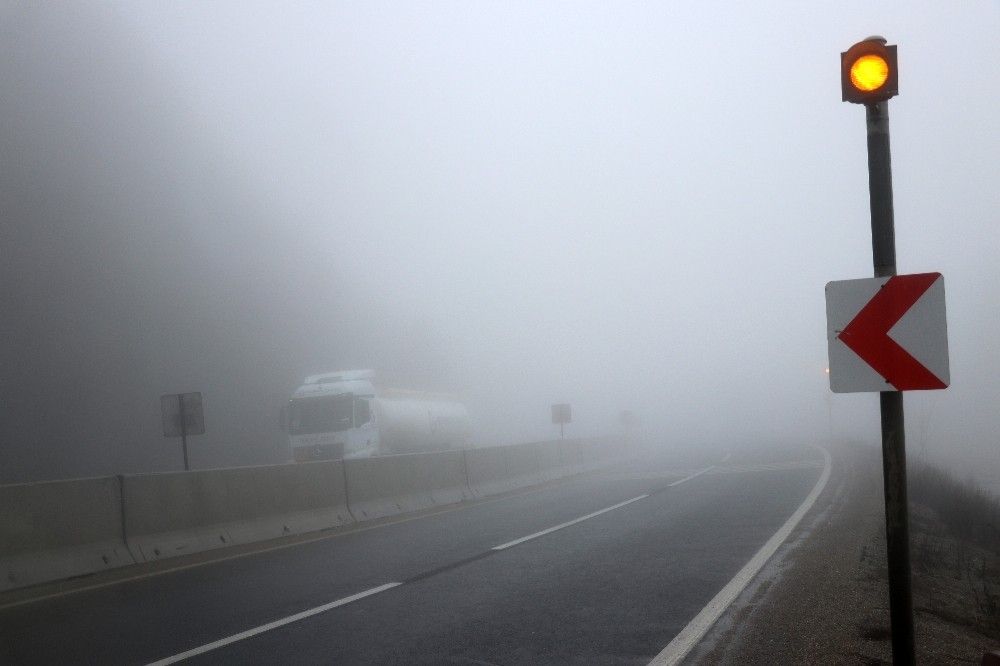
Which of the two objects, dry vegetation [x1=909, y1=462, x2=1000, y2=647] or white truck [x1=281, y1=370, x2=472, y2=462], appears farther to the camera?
white truck [x1=281, y1=370, x2=472, y2=462]

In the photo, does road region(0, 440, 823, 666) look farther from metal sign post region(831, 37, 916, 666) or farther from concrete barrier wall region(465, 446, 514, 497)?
concrete barrier wall region(465, 446, 514, 497)

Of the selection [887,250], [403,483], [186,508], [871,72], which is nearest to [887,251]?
[887,250]

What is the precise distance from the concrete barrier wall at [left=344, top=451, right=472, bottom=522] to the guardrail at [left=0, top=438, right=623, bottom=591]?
0.9 inches

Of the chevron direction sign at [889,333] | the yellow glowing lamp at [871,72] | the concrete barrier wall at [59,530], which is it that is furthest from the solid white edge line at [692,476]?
the yellow glowing lamp at [871,72]

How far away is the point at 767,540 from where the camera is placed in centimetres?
1163

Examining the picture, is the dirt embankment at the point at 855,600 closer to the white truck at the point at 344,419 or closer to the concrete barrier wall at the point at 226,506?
the concrete barrier wall at the point at 226,506

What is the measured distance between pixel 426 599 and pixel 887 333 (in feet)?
17.0

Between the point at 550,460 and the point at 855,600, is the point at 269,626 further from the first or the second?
the point at 550,460

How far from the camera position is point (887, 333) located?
4789 mm

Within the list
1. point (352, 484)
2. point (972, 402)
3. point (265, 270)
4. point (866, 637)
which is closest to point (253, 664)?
point (866, 637)

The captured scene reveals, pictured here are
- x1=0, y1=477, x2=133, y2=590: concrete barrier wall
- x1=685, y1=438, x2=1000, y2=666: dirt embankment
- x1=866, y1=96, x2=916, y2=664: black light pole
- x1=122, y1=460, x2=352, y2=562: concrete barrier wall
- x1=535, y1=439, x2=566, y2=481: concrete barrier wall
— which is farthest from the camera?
x1=535, y1=439, x2=566, y2=481: concrete barrier wall

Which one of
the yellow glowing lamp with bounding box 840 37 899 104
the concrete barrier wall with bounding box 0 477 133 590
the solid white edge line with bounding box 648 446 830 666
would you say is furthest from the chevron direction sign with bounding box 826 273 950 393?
the concrete barrier wall with bounding box 0 477 133 590

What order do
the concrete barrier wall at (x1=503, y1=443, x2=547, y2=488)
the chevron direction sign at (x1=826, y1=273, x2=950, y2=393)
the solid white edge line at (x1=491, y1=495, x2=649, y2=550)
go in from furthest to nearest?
1. the concrete barrier wall at (x1=503, y1=443, x2=547, y2=488)
2. the solid white edge line at (x1=491, y1=495, x2=649, y2=550)
3. the chevron direction sign at (x1=826, y1=273, x2=950, y2=393)

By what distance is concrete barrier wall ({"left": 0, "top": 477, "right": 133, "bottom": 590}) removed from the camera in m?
9.65
